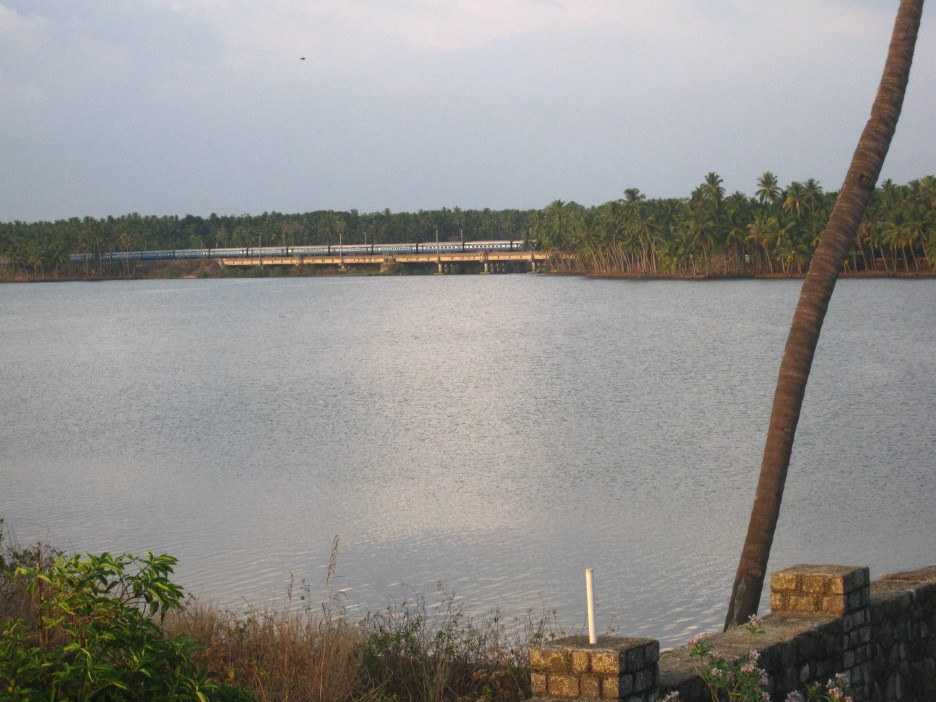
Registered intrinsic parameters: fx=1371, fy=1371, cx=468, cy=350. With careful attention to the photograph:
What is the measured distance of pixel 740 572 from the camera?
11.5 meters

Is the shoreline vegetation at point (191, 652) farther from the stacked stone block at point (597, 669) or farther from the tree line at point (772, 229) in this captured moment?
the tree line at point (772, 229)

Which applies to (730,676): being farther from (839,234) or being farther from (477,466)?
(477,466)

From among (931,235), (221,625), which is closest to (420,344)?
(221,625)

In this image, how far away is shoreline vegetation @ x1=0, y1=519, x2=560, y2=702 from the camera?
18.9 feet

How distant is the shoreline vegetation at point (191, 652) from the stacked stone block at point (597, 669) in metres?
1.46

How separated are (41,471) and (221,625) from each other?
1881 cm

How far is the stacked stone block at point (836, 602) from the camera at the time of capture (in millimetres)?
8625

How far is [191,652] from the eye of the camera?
665 centimetres

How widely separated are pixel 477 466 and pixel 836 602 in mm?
20005

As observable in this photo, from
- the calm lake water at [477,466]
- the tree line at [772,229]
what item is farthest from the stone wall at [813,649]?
the tree line at [772,229]

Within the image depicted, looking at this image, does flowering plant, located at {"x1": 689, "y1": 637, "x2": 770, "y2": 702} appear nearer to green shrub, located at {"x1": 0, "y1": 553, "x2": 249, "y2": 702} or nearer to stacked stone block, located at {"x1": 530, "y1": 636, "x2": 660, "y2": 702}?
stacked stone block, located at {"x1": 530, "y1": 636, "x2": 660, "y2": 702}

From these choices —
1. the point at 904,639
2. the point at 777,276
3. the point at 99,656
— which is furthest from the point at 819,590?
the point at 777,276

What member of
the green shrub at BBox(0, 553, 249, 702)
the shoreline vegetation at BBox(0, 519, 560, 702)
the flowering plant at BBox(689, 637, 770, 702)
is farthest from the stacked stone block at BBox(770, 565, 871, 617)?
the green shrub at BBox(0, 553, 249, 702)

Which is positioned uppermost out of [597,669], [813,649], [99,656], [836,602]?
[99,656]
